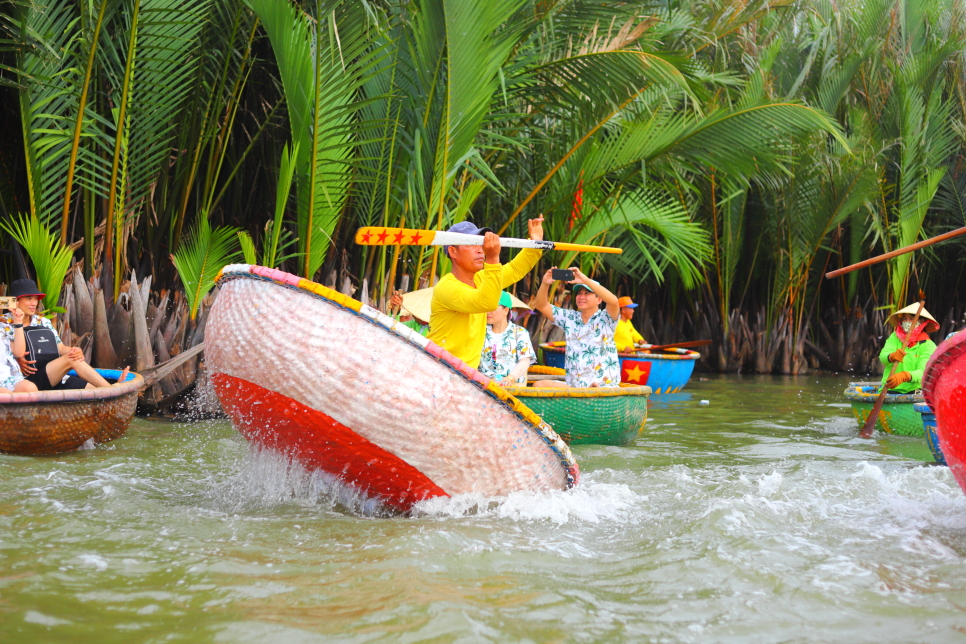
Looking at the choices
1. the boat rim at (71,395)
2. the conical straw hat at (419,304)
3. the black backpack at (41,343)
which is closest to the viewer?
the boat rim at (71,395)

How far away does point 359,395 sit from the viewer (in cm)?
392

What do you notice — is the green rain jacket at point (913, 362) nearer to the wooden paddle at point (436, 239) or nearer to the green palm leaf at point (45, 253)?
the wooden paddle at point (436, 239)

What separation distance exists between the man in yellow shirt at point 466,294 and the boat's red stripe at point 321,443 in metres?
0.74

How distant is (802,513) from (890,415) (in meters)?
4.11

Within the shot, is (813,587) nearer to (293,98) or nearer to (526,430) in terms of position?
(526,430)

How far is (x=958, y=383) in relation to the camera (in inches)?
158

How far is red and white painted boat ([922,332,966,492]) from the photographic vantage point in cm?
399

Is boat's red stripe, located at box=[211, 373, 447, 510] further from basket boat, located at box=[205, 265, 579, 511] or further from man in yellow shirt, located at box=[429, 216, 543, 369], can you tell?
man in yellow shirt, located at box=[429, 216, 543, 369]

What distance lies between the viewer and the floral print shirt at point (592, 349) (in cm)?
764

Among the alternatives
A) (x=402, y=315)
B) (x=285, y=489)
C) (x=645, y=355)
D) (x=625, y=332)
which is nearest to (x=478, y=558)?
(x=285, y=489)

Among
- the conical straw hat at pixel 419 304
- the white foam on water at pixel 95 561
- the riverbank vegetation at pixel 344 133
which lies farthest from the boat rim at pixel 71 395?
the white foam on water at pixel 95 561

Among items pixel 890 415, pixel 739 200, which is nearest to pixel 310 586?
pixel 890 415

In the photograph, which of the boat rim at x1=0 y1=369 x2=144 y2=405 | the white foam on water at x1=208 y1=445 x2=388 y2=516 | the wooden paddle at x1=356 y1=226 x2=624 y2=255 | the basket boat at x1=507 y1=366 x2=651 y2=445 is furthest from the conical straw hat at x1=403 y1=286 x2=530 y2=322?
the white foam on water at x1=208 y1=445 x2=388 y2=516

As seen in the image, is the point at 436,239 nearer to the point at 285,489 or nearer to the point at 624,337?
the point at 285,489
